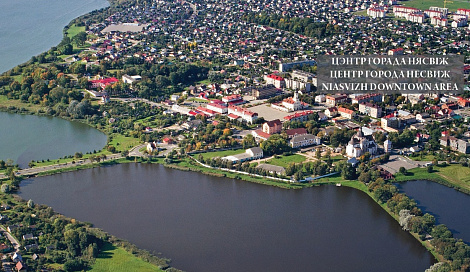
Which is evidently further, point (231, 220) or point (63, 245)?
point (231, 220)

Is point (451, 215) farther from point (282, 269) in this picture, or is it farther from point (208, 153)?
point (208, 153)

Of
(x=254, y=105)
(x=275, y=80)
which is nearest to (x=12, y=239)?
(x=254, y=105)

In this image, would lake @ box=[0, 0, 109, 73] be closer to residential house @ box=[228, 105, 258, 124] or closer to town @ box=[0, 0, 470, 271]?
town @ box=[0, 0, 470, 271]

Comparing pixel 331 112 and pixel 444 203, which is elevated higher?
pixel 331 112

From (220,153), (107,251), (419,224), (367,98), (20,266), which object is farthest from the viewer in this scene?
(367,98)

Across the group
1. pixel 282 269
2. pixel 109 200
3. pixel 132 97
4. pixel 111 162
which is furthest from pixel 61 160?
pixel 282 269

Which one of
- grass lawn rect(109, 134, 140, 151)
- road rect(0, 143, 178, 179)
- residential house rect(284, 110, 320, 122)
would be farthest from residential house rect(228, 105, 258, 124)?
grass lawn rect(109, 134, 140, 151)

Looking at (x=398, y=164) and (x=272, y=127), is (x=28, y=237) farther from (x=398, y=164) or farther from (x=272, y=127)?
(x=398, y=164)

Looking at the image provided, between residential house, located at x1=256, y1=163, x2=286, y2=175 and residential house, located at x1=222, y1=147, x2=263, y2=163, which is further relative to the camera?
residential house, located at x1=222, y1=147, x2=263, y2=163
